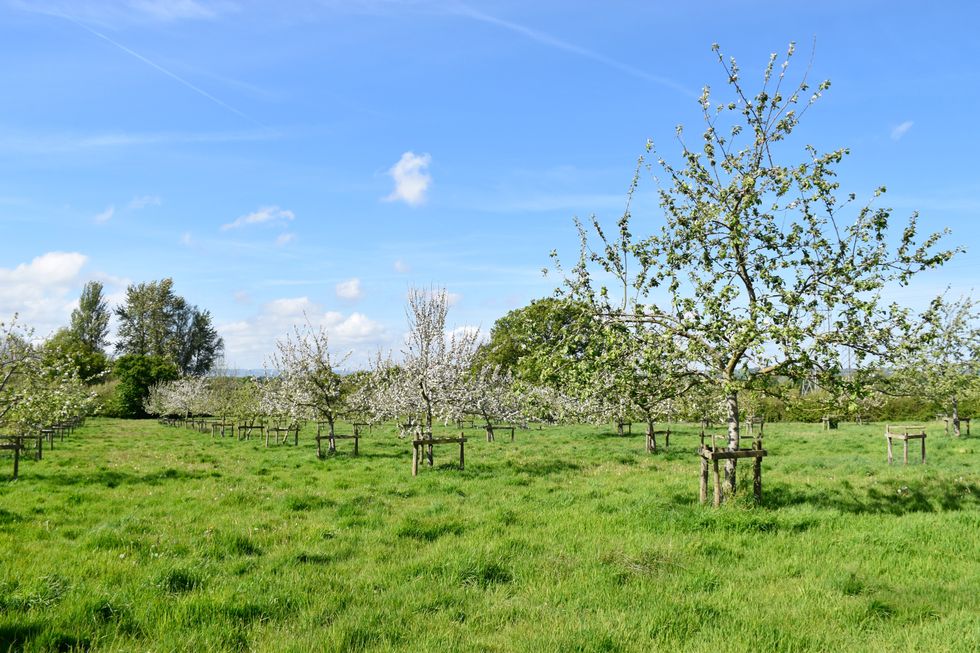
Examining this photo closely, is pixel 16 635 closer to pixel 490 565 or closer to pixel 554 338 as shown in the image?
pixel 490 565

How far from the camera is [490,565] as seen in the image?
31.1 ft

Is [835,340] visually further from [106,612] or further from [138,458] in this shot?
[138,458]

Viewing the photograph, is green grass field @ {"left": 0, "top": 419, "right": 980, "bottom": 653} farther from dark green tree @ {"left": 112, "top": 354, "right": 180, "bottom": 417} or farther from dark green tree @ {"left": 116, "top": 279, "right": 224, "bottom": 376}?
dark green tree @ {"left": 116, "top": 279, "right": 224, "bottom": 376}

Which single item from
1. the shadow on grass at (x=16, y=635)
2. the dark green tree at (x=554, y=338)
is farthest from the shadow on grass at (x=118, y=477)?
the shadow on grass at (x=16, y=635)

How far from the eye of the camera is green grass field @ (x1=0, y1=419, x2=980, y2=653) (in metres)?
7.07

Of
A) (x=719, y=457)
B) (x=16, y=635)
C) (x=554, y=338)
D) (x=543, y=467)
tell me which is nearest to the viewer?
(x=16, y=635)

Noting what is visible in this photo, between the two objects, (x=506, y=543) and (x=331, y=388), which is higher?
(x=331, y=388)

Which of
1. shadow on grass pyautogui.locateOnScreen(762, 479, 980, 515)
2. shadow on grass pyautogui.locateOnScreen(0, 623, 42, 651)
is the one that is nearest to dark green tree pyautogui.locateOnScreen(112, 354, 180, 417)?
shadow on grass pyautogui.locateOnScreen(0, 623, 42, 651)

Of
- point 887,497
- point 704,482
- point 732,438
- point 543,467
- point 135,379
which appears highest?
point 135,379

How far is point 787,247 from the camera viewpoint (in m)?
14.1

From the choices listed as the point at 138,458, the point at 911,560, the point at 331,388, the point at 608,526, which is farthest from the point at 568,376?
the point at 138,458

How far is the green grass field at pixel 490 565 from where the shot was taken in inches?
279

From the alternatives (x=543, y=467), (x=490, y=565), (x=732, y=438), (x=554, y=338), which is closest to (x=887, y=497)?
(x=732, y=438)

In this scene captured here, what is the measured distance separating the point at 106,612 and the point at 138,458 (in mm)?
22265
